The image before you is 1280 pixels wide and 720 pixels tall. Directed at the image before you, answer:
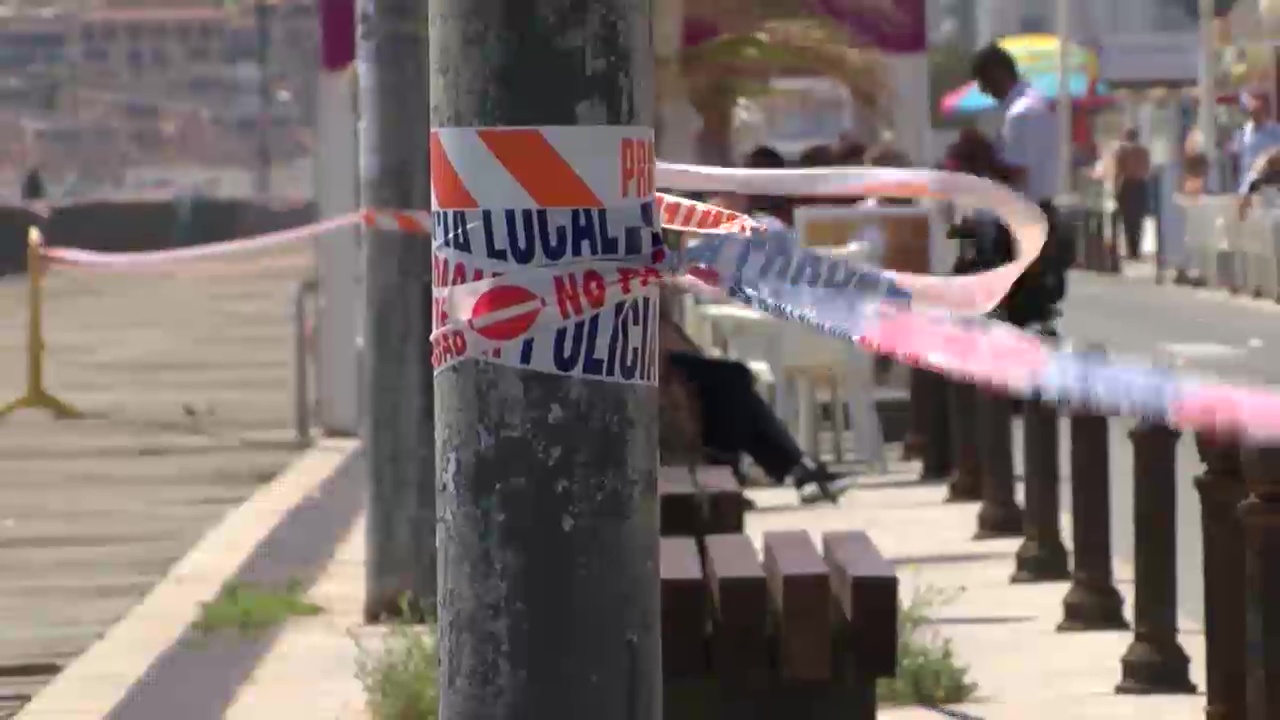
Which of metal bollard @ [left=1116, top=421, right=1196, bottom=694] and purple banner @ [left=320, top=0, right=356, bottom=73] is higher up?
purple banner @ [left=320, top=0, right=356, bottom=73]

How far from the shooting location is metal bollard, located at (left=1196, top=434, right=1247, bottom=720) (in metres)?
6.11

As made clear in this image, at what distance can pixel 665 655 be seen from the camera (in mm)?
5910

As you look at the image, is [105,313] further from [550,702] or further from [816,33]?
[550,702]

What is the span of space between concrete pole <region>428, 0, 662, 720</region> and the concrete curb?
402 centimetres

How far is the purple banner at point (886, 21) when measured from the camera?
15875mm

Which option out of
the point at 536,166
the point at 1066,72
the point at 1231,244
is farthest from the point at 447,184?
the point at 1066,72

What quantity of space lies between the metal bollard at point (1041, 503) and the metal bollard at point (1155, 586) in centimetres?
190

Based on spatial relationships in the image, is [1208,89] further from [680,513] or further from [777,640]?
[777,640]

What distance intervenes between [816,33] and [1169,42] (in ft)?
106

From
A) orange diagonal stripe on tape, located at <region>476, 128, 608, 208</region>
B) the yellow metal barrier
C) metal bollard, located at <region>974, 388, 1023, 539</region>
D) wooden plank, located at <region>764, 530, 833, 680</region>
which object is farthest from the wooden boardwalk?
orange diagonal stripe on tape, located at <region>476, 128, 608, 208</region>

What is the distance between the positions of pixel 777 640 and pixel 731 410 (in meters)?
5.09

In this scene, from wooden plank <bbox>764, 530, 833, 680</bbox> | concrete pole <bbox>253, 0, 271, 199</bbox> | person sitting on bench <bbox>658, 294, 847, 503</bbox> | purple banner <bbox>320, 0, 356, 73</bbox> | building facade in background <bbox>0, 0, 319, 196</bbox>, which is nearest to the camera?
wooden plank <bbox>764, 530, 833, 680</bbox>

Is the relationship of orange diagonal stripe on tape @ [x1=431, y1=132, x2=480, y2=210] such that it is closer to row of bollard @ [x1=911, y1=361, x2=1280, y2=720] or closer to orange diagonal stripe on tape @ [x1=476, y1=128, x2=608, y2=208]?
orange diagonal stripe on tape @ [x1=476, y1=128, x2=608, y2=208]

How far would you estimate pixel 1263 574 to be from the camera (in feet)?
18.1
